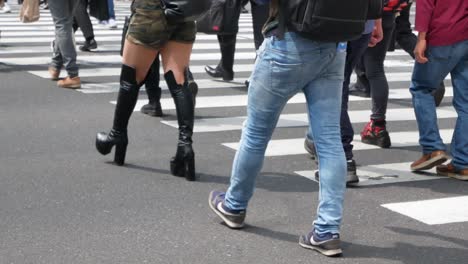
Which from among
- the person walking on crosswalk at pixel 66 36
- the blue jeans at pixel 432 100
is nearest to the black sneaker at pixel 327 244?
the blue jeans at pixel 432 100

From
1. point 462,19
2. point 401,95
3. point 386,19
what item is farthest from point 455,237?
point 401,95

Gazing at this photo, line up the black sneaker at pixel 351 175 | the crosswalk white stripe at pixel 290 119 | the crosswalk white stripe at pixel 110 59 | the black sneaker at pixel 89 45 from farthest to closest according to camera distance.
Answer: the black sneaker at pixel 89 45 < the crosswalk white stripe at pixel 110 59 < the crosswalk white stripe at pixel 290 119 < the black sneaker at pixel 351 175

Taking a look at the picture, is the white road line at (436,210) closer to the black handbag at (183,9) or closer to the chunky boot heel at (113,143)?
the black handbag at (183,9)

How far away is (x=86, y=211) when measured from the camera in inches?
208

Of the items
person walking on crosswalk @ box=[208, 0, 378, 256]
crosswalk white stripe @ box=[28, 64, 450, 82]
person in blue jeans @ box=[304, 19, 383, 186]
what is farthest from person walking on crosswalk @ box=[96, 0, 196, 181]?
crosswalk white stripe @ box=[28, 64, 450, 82]

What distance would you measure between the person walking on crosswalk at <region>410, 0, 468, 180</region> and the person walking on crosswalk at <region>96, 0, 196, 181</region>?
5.06 feet

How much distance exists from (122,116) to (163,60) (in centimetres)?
47

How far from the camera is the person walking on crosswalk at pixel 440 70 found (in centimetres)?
617

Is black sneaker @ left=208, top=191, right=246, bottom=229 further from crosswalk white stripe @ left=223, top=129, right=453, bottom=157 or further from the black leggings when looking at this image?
the black leggings

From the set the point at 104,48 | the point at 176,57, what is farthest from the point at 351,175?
the point at 104,48

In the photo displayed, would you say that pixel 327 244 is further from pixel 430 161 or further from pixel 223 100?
pixel 223 100

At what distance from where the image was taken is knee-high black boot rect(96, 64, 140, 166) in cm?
620

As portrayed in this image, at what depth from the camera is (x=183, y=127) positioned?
20.2ft

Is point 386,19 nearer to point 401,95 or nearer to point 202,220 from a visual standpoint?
point 202,220
